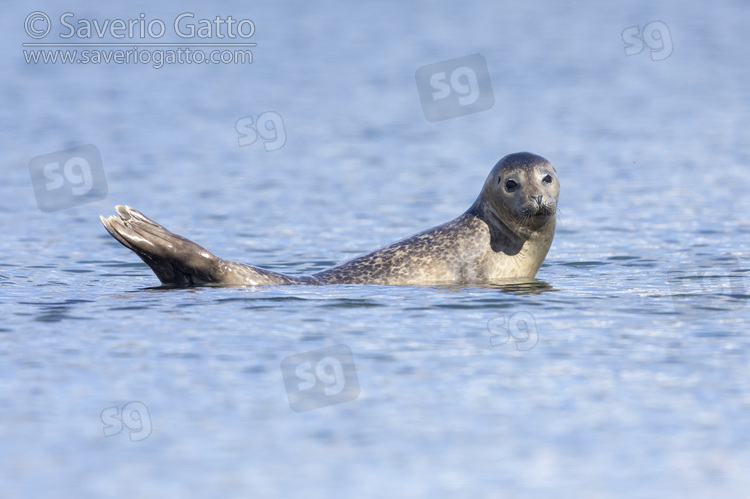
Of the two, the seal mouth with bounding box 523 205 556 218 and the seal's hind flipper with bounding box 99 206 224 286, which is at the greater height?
the seal's hind flipper with bounding box 99 206 224 286

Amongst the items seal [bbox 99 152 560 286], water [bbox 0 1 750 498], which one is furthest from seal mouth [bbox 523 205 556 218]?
water [bbox 0 1 750 498]

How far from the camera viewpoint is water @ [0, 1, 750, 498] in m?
7.37

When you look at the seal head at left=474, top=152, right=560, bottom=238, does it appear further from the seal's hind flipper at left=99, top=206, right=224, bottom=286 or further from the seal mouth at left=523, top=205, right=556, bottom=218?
the seal's hind flipper at left=99, top=206, right=224, bottom=286

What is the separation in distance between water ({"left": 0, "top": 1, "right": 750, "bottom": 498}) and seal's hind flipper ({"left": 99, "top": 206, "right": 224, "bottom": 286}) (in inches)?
8.3

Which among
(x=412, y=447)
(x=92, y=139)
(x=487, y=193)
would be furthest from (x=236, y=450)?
(x=92, y=139)

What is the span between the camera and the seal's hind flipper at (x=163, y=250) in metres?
11.4

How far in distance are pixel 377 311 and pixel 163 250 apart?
2.08m

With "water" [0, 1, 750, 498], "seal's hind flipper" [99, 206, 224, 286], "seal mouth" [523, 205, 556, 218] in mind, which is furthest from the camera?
"seal mouth" [523, 205, 556, 218]

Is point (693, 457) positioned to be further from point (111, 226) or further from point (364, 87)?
point (364, 87)

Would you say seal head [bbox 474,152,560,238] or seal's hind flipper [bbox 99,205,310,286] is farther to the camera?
seal head [bbox 474,152,560,238]

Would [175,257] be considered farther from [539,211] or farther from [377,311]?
[539,211]

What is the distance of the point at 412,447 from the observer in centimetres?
757

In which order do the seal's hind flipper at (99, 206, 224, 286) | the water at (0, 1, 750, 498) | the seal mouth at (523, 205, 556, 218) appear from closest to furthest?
1. the water at (0, 1, 750, 498)
2. the seal's hind flipper at (99, 206, 224, 286)
3. the seal mouth at (523, 205, 556, 218)

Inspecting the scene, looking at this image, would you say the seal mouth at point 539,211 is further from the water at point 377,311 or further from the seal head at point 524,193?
the water at point 377,311
